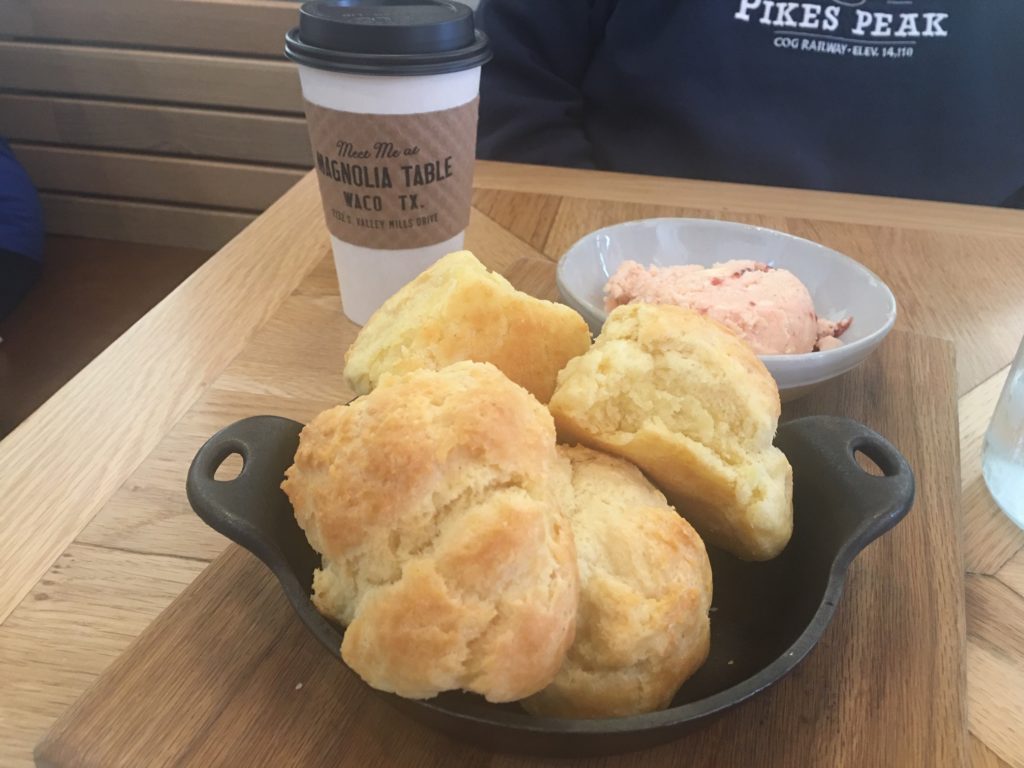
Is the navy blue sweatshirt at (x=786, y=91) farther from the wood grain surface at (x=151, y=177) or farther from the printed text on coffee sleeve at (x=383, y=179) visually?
the wood grain surface at (x=151, y=177)

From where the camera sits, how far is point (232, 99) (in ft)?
6.24

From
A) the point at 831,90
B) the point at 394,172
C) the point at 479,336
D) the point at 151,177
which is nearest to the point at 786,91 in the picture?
the point at 831,90

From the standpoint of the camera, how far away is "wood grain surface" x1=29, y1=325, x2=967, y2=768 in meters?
0.38

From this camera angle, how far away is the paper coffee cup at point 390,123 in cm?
62

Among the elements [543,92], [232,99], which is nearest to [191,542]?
[543,92]

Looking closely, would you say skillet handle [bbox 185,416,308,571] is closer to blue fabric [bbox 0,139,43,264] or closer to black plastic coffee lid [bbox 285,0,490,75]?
black plastic coffee lid [bbox 285,0,490,75]

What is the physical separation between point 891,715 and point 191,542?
0.43 m

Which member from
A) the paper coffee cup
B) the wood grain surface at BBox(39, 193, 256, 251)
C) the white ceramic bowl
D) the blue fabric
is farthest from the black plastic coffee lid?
the wood grain surface at BBox(39, 193, 256, 251)

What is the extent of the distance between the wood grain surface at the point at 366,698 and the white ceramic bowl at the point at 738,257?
8.6 inches

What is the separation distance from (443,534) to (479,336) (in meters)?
0.16

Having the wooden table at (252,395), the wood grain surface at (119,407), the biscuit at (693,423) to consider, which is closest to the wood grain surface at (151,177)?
the wooden table at (252,395)

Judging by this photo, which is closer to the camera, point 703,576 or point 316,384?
point 703,576

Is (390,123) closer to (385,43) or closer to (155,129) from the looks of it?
(385,43)

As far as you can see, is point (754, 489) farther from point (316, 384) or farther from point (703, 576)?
point (316, 384)
